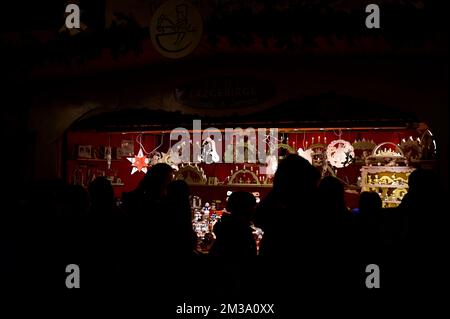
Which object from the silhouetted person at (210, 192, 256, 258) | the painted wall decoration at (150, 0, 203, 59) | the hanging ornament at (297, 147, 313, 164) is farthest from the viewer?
the hanging ornament at (297, 147, 313, 164)

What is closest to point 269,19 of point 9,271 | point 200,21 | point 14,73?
point 200,21

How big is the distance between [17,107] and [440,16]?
5.24 meters

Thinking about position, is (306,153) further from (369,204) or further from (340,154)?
(369,204)

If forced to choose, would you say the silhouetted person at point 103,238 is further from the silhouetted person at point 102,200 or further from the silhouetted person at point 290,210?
the silhouetted person at point 290,210

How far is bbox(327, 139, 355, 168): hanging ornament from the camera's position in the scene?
6.52 metres

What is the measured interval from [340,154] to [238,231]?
10.7ft

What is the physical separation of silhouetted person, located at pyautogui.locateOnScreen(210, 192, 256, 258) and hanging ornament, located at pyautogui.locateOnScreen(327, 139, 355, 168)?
122 inches

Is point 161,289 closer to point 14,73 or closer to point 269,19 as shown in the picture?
point 269,19

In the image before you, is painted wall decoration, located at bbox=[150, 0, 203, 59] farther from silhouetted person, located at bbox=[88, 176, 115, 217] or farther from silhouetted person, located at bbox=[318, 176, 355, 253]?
silhouetted person, located at bbox=[318, 176, 355, 253]

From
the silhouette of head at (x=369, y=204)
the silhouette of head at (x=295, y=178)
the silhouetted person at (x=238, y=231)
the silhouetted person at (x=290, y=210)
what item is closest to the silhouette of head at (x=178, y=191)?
the silhouetted person at (x=238, y=231)

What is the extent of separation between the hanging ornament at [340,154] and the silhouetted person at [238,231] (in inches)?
122

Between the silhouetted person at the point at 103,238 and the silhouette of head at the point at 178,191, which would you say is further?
the silhouette of head at the point at 178,191

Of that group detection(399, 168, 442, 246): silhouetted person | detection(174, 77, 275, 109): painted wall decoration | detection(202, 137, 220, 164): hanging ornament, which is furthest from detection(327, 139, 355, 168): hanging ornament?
detection(399, 168, 442, 246): silhouetted person

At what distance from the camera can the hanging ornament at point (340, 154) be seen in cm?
652
